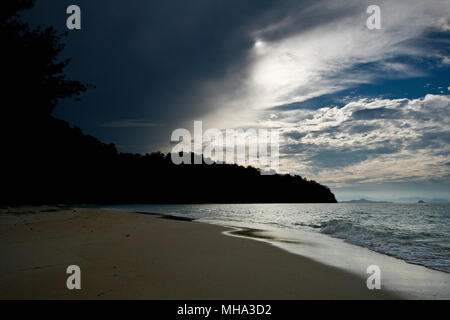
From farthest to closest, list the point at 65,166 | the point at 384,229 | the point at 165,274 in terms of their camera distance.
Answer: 1. the point at 65,166
2. the point at 384,229
3. the point at 165,274

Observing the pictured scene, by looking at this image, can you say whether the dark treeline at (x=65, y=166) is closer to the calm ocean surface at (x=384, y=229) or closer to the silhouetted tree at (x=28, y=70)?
the silhouetted tree at (x=28, y=70)

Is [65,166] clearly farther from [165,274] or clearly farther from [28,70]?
[165,274]

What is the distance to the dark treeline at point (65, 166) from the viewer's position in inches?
324

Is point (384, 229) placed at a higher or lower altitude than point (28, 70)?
lower

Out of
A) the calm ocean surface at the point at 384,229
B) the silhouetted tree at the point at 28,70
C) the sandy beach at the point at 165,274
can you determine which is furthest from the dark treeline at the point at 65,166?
the calm ocean surface at the point at 384,229

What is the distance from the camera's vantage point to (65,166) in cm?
7494

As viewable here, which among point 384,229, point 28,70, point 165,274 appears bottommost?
point 384,229

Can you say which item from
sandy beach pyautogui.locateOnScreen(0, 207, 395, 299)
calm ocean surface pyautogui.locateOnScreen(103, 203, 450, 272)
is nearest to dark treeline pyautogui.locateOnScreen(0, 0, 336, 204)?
sandy beach pyautogui.locateOnScreen(0, 207, 395, 299)

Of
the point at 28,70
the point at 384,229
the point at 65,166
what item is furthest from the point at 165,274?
the point at 65,166

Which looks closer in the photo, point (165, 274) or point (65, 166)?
point (165, 274)

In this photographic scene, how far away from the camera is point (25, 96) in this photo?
8.11 meters

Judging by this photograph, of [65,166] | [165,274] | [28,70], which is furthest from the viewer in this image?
[65,166]
